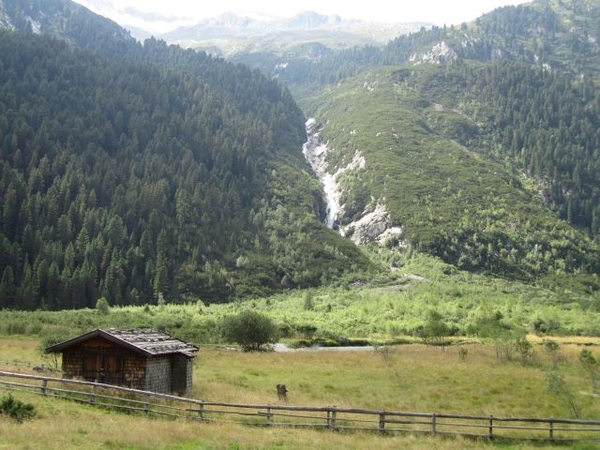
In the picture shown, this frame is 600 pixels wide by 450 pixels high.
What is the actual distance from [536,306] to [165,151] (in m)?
114

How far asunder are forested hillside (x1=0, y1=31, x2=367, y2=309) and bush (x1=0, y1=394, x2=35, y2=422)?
89.1 m

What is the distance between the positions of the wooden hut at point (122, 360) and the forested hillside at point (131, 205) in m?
76.3

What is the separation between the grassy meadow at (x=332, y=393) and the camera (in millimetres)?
22719

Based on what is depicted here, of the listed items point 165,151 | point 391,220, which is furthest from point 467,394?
point 165,151

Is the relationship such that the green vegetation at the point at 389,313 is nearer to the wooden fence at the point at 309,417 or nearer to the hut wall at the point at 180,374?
the hut wall at the point at 180,374

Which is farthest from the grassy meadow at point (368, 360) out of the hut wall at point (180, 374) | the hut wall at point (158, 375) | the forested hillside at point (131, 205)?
the forested hillside at point (131, 205)

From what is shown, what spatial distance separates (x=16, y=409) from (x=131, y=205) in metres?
123

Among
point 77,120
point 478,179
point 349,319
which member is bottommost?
point 349,319

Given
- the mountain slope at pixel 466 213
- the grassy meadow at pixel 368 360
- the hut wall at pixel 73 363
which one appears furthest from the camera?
the mountain slope at pixel 466 213

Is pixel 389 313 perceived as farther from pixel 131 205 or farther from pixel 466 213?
pixel 131 205

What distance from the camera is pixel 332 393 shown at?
139 ft

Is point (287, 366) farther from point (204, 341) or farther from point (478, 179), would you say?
point (478, 179)

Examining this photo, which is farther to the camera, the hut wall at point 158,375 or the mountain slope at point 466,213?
the mountain slope at point 466,213

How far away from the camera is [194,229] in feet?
475
